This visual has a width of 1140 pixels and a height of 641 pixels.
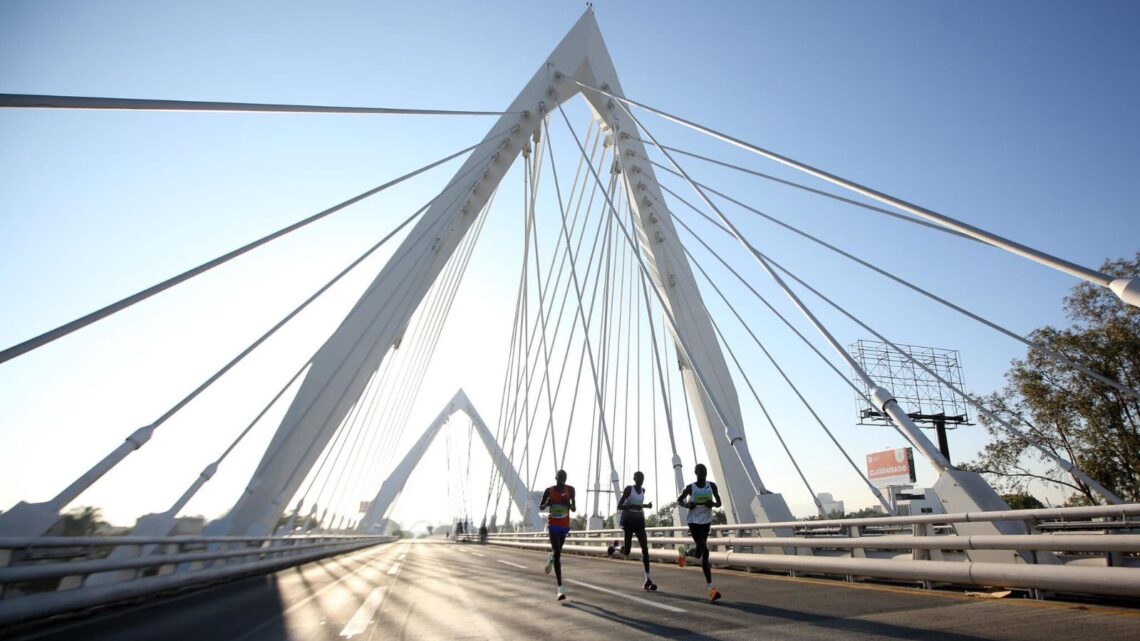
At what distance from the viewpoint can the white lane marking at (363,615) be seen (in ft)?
18.7

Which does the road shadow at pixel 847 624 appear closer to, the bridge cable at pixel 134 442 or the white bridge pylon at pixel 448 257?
the white bridge pylon at pixel 448 257

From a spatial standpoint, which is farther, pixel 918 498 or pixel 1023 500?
pixel 918 498

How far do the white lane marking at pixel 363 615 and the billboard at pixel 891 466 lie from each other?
58970 millimetres

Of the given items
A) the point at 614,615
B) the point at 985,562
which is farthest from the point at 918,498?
the point at 614,615

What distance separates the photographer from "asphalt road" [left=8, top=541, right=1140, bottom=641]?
193 inches

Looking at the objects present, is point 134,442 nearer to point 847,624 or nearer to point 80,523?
point 80,523

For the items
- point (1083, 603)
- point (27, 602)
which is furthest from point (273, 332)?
point (1083, 603)

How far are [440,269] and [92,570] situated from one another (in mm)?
11931

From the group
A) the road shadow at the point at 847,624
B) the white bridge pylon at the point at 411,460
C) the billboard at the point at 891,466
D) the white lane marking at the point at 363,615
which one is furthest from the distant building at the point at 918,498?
the white lane marking at the point at 363,615

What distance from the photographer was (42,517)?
273 inches

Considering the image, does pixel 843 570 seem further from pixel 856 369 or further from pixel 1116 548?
pixel 1116 548

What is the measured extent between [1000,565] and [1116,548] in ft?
4.38

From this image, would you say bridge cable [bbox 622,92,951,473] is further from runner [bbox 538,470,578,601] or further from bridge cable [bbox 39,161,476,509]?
bridge cable [bbox 39,161,476,509]

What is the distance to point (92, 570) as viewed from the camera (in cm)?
678
